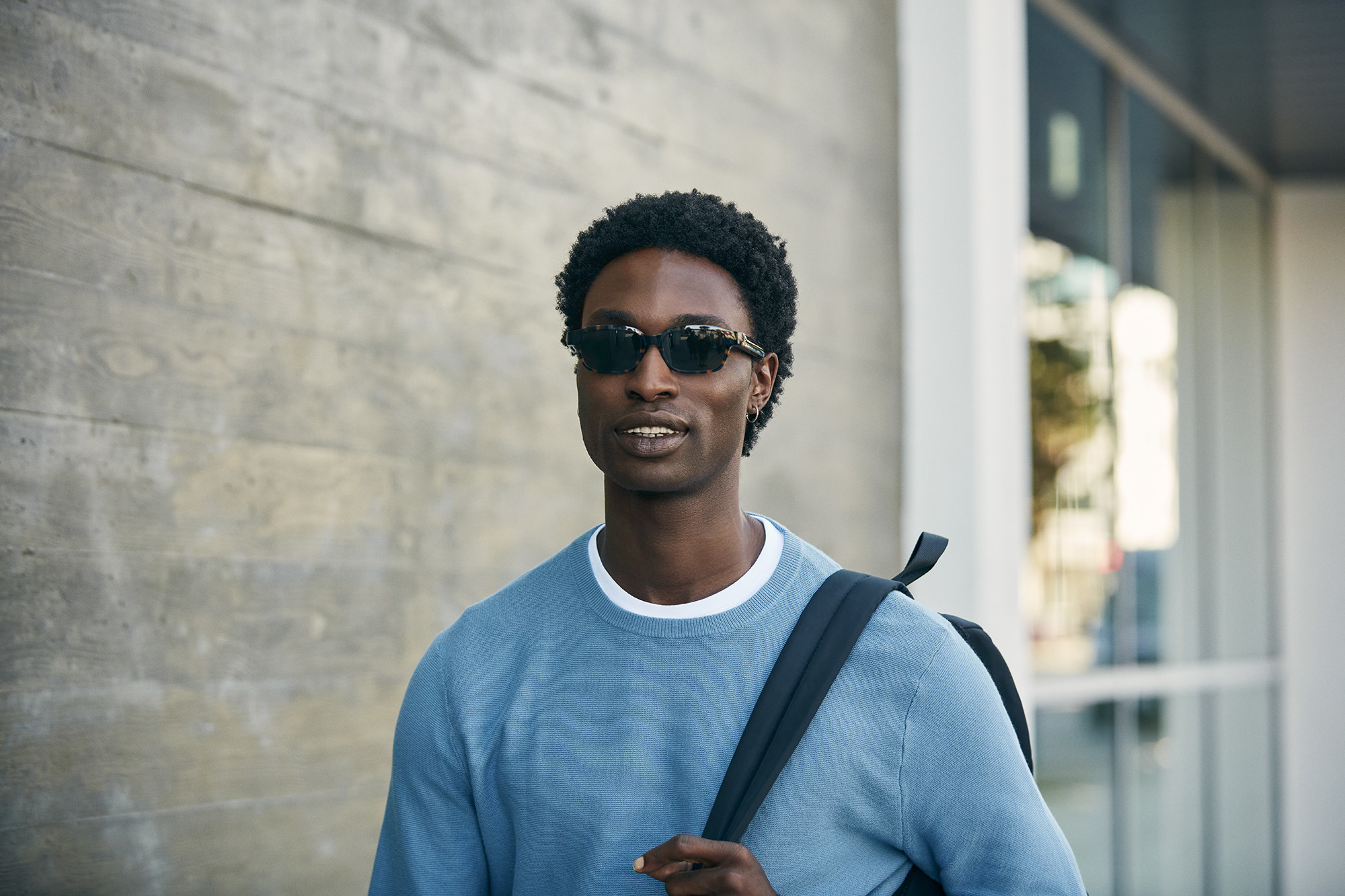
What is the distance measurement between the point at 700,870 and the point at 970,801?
35 centimetres

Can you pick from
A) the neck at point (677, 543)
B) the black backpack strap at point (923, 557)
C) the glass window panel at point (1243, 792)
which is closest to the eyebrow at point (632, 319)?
the neck at point (677, 543)

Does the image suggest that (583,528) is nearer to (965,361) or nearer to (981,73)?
(965,361)

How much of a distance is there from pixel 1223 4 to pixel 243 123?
517 cm

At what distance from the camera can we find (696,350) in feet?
5.25

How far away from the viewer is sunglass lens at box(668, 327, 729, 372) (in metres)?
1.59

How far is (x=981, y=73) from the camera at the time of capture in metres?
4.96

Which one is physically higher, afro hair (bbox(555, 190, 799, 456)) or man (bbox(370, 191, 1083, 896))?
afro hair (bbox(555, 190, 799, 456))

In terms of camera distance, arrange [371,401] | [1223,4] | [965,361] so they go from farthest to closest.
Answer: [1223,4], [965,361], [371,401]

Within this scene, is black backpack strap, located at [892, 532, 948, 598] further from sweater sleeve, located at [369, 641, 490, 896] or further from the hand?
sweater sleeve, located at [369, 641, 490, 896]

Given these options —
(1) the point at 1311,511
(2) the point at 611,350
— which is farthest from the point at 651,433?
(1) the point at 1311,511

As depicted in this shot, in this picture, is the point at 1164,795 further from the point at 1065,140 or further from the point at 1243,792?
the point at 1065,140

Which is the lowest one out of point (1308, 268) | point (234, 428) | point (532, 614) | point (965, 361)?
point (532, 614)

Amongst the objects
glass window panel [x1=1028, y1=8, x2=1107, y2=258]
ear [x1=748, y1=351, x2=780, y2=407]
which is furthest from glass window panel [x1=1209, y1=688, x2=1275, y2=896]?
ear [x1=748, y1=351, x2=780, y2=407]

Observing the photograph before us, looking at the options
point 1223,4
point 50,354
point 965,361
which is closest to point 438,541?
point 50,354
